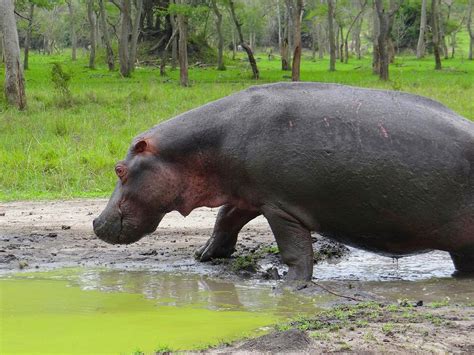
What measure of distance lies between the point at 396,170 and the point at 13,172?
25.3 ft

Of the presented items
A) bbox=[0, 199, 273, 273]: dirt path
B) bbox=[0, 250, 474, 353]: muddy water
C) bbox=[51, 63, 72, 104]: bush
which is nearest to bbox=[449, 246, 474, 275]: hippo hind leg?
bbox=[0, 250, 474, 353]: muddy water

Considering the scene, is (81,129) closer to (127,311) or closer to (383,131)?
(383,131)

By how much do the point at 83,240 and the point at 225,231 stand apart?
6.16 feet

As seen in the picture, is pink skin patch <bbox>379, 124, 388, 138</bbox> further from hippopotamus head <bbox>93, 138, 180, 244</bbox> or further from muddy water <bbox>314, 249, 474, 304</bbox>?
hippopotamus head <bbox>93, 138, 180, 244</bbox>

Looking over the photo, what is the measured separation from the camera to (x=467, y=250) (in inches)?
250

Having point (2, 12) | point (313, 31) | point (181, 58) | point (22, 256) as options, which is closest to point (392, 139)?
point (22, 256)

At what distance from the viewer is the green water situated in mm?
4422

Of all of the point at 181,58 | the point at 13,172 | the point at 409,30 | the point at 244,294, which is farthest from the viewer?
the point at 409,30

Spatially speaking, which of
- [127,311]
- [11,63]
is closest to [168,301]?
[127,311]

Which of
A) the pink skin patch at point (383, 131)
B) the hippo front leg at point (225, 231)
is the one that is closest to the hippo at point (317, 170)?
the pink skin patch at point (383, 131)

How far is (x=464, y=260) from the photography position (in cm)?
649

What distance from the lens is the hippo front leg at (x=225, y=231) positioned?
7164 millimetres

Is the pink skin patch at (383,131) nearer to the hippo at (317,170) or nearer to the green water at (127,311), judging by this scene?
the hippo at (317,170)

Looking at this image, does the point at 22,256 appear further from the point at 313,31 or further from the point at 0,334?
the point at 313,31
